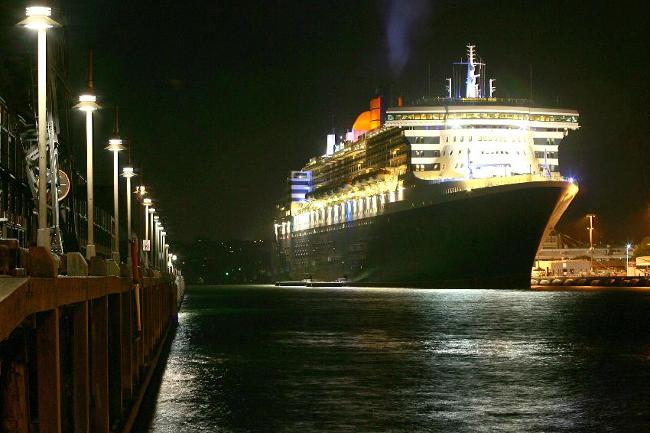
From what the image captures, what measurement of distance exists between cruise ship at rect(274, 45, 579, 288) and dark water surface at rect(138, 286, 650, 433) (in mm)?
44851

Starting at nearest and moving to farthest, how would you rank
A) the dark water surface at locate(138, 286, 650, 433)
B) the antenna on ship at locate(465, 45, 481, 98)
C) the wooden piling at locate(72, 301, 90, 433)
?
the wooden piling at locate(72, 301, 90, 433) → the dark water surface at locate(138, 286, 650, 433) → the antenna on ship at locate(465, 45, 481, 98)

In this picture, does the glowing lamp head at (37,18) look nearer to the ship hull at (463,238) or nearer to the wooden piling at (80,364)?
the wooden piling at (80,364)

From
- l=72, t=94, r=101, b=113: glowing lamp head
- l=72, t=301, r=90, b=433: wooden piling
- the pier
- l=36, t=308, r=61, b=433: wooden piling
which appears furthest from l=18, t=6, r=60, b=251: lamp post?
l=36, t=308, r=61, b=433: wooden piling

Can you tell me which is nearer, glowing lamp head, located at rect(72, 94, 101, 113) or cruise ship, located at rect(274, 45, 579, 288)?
glowing lamp head, located at rect(72, 94, 101, 113)

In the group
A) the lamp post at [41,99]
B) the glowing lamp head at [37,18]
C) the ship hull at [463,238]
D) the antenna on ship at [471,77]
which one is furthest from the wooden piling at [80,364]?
the antenna on ship at [471,77]

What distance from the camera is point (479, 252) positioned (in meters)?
87.4

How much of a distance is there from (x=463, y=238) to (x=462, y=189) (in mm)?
4288

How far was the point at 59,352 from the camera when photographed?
7594mm

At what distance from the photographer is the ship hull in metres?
81.5

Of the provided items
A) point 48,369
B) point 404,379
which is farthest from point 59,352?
point 404,379

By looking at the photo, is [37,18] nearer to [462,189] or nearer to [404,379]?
[404,379]

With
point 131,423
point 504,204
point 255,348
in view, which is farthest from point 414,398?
point 504,204

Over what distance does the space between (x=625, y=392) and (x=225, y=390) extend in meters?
6.91

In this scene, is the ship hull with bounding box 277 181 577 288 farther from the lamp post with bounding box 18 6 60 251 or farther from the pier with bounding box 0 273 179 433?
the pier with bounding box 0 273 179 433
